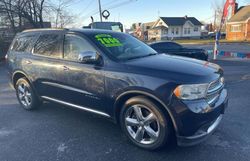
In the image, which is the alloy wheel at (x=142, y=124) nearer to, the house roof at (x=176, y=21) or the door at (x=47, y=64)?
the door at (x=47, y=64)

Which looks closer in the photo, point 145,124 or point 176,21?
point 145,124

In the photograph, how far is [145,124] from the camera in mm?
3232

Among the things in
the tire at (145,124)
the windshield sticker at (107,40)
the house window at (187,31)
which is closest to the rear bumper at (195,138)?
the tire at (145,124)

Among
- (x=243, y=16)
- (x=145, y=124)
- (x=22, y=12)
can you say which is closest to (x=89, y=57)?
(x=145, y=124)

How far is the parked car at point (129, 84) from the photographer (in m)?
2.85

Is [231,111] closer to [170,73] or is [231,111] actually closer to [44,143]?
[170,73]

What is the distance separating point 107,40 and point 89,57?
0.60 metres

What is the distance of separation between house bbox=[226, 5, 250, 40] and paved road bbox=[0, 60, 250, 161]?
37813 millimetres

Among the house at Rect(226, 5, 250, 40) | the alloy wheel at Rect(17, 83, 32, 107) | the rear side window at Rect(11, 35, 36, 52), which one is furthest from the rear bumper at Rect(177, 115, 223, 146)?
the house at Rect(226, 5, 250, 40)

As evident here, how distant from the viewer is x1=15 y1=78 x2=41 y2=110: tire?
4871 mm

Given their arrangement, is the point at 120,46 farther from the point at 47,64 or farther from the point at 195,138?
the point at 195,138

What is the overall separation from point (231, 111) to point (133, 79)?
9.09 feet

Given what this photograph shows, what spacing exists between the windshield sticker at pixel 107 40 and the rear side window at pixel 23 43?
1.75 metres

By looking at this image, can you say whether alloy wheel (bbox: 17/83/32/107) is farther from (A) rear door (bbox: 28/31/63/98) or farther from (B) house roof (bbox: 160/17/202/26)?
(B) house roof (bbox: 160/17/202/26)
